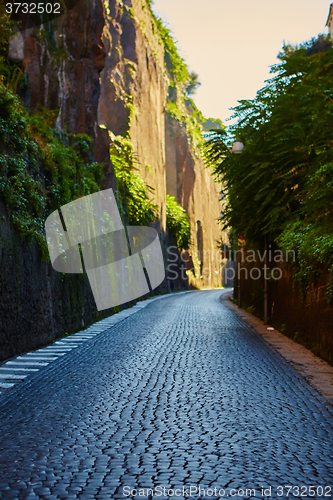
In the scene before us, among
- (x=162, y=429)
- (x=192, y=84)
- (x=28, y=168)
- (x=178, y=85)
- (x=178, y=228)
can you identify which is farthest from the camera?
→ (x=192, y=84)

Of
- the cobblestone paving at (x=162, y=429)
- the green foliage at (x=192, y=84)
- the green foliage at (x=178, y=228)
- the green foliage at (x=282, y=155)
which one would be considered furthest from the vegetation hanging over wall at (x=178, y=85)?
the cobblestone paving at (x=162, y=429)

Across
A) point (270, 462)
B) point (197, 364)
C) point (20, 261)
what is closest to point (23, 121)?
point (20, 261)

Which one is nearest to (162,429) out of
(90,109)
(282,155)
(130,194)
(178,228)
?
(282,155)

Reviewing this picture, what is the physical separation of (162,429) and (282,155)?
8.90m

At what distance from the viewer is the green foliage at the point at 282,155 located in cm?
1027

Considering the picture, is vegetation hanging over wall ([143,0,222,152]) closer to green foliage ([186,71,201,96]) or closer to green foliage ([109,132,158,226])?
green foliage ([186,71,201,96])

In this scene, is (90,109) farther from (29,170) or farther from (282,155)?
(282,155)

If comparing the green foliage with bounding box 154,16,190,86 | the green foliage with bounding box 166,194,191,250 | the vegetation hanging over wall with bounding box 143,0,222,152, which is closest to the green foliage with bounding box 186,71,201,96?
the vegetation hanging over wall with bounding box 143,0,222,152

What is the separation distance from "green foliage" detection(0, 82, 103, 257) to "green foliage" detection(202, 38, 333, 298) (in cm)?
469

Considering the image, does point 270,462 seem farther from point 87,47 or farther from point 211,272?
point 211,272

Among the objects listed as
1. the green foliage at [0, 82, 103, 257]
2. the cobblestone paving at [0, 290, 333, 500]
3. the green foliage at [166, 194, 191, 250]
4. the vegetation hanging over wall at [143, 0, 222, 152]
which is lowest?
the cobblestone paving at [0, 290, 333, 500]

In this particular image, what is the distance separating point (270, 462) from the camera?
3744mm

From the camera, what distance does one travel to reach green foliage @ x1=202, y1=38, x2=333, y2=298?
10273 mm

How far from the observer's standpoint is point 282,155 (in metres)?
12.1
